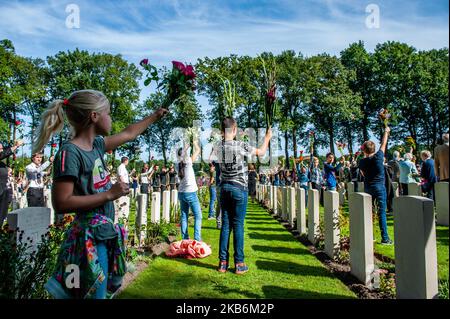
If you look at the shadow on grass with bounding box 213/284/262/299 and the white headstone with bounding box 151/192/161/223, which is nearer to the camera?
the shadow on grass with bounding box 213/284/262/299

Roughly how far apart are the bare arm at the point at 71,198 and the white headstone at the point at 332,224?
5007mm

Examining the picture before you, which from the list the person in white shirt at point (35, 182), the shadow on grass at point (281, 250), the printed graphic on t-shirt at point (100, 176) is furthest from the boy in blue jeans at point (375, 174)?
the person in white shirt at point (35, 182)

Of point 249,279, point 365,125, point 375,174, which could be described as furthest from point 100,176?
point 365,125

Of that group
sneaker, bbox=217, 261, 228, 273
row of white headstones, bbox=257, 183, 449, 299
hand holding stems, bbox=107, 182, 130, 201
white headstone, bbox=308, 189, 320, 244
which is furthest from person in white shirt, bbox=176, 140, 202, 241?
hand holding stems, bbox=107, 182, 130, 201

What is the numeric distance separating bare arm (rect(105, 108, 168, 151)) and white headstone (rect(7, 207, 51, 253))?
1738 mm

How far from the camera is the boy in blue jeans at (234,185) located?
569 centimetres

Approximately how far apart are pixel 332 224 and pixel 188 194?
2806mm

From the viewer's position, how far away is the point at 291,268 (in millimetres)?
6223

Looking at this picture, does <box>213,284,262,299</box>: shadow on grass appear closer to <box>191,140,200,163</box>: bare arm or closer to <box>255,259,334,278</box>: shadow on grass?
<box>255,259,334,278</box>: shadow on grass

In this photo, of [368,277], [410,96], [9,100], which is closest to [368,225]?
[368,277]

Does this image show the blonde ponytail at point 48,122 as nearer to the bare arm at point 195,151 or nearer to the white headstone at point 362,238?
the white headstone at point 362,238

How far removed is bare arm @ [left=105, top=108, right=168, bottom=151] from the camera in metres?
2.96
